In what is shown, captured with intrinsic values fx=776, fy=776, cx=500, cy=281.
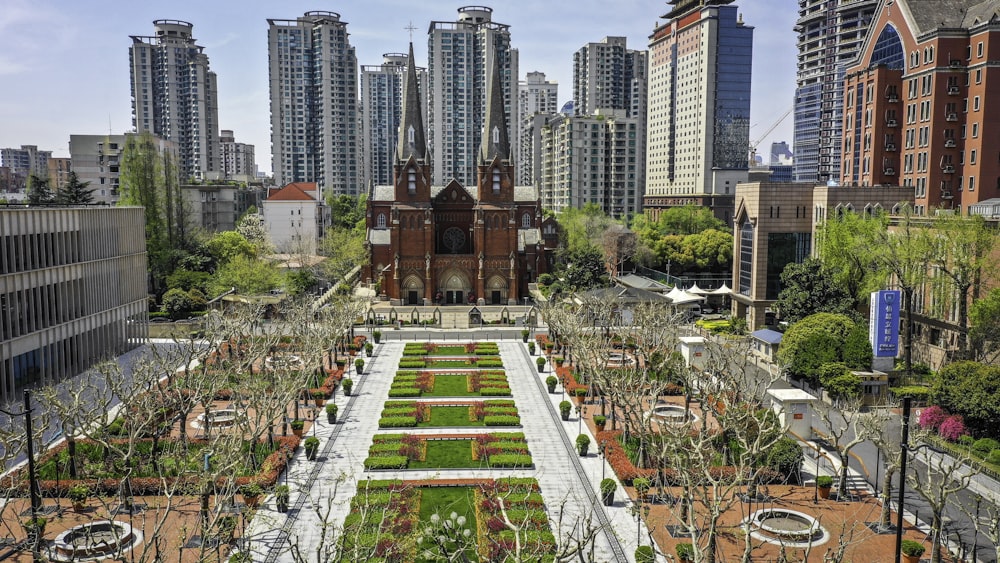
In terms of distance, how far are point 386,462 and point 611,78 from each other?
448 feet

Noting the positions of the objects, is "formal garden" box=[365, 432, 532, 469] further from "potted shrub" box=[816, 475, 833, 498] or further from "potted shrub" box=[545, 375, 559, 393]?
"potted shrub" box=[816, 475, 833, 498]

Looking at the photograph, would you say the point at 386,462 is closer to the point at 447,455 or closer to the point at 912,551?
the point at 447,455

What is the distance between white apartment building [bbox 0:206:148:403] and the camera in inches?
1457

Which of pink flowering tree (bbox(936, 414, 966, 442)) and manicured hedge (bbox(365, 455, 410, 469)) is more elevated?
pink flowering tree (bbox(936, 414, 966, 442))

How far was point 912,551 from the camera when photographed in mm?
21531

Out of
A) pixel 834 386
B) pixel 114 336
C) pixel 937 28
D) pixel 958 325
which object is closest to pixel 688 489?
pixel 834 386

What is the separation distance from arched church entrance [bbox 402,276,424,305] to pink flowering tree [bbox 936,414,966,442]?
51067mm

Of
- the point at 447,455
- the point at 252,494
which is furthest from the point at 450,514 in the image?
the point at 447,455

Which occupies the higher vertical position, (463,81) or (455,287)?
(463,81)

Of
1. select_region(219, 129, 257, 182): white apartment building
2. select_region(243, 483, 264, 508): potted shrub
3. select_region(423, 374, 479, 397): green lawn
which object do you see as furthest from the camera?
select_region(219, 129, 257, 182): white apartment building

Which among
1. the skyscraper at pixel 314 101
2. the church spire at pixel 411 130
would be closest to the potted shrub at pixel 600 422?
the church spire at pixel 411 130

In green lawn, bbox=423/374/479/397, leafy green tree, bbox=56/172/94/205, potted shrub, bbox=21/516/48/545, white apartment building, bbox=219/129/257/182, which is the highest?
white apartment building, bbox=219/129/257/182

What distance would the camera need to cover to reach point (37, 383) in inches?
1533

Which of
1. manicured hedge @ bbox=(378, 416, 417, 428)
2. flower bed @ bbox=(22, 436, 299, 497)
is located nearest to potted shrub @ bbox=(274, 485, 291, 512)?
flower bed @ bbox=(22, 436, 299, 497)
